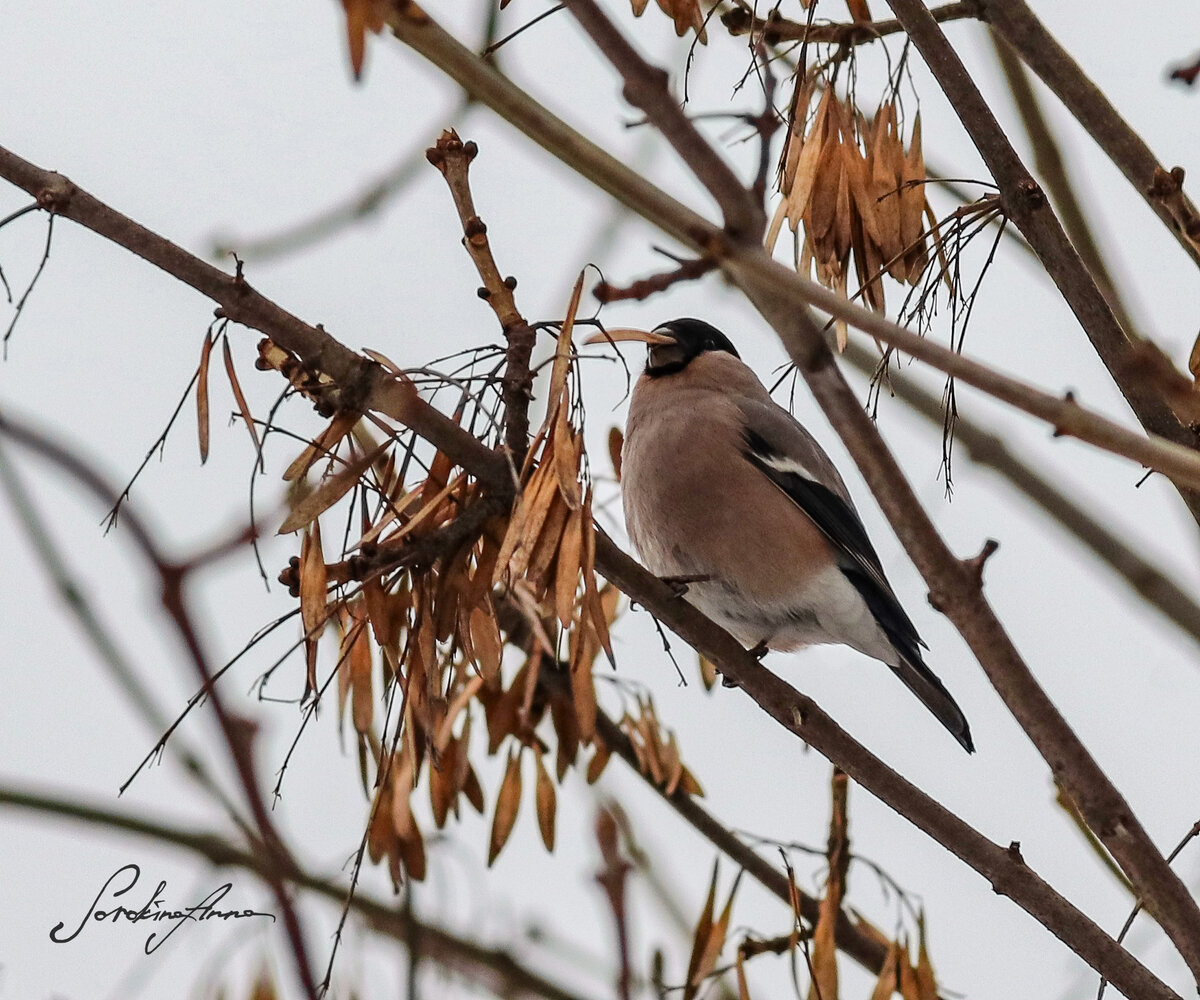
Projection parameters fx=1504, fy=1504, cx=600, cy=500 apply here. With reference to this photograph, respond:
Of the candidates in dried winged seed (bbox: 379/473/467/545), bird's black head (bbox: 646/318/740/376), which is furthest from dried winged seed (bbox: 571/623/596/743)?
bird's black head (bbox: 646/318/740/376)

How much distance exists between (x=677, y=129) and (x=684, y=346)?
330 cm

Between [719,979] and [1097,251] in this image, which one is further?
[1097,251]

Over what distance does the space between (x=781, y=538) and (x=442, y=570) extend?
1860 millimetres

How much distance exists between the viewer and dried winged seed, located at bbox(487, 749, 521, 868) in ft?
8.32

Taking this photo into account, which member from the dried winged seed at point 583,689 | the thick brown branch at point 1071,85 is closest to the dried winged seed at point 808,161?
the thick brown branch at point 1071,85

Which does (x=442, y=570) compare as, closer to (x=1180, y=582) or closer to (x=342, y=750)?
Result: (x=342, y=750)

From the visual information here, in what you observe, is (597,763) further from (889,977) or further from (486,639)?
(486,639)

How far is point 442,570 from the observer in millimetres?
1901

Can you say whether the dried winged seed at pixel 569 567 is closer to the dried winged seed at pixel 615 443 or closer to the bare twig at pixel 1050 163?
the dried winged seed at pixel 615 443

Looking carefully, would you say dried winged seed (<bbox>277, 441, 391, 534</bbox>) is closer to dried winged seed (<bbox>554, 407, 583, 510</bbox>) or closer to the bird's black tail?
dried winged seed (<bbox>554, 407, 583, 510</bbox>)

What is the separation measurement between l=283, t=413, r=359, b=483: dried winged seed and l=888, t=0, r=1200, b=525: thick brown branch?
0.93 metres

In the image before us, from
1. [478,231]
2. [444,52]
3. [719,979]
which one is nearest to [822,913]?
[719,979]

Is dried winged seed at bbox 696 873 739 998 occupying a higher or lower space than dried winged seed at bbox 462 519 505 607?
lower

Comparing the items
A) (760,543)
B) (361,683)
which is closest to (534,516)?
(361,683)
